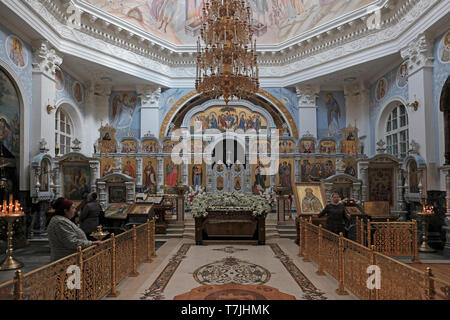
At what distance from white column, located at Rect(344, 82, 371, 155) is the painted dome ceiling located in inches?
146

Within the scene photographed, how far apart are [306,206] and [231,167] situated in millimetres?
6165

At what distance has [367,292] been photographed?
14.2 feet

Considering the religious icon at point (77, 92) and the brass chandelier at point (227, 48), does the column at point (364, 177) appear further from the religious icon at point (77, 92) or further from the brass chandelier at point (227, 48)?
the religious icon at point (77, 92)

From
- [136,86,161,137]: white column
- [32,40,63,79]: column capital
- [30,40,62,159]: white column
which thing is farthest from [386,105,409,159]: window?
[32,40,63,79]: column capital

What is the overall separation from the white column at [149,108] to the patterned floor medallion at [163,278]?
9178 mm

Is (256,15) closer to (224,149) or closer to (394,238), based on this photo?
(224,149)

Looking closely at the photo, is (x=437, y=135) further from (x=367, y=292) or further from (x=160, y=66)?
(x=160, y=66)

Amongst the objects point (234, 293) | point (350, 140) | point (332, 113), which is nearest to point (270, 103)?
point (332, 113)

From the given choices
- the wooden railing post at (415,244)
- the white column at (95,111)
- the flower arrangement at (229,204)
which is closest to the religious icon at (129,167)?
the white column at (95,111)

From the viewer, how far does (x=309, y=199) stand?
933 cm

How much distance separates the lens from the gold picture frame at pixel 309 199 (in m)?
9.08

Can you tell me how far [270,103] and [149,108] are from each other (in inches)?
245

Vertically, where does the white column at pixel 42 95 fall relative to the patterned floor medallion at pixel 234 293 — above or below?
above

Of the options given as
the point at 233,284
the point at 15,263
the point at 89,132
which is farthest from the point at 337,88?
the point at 15,263
